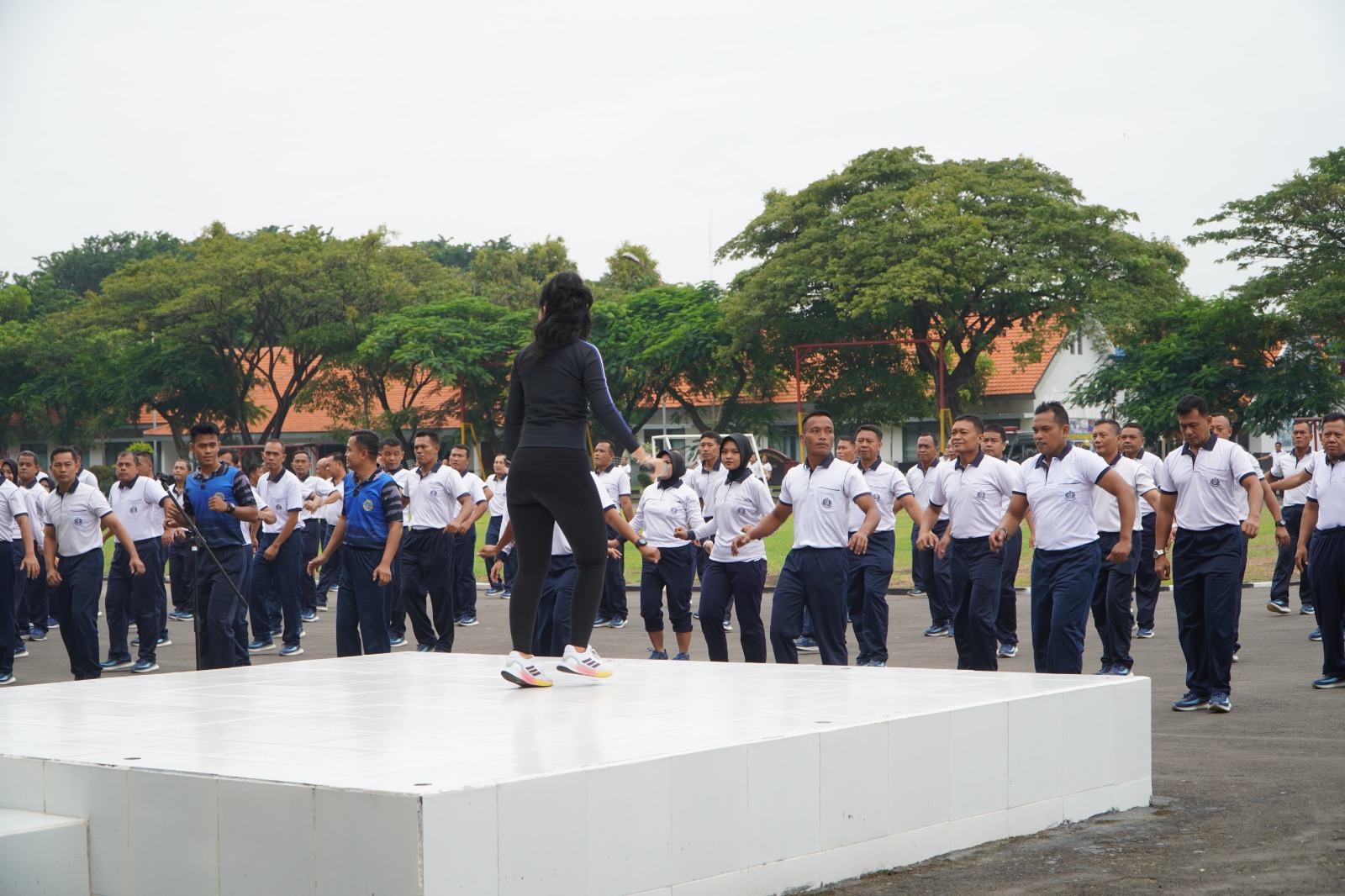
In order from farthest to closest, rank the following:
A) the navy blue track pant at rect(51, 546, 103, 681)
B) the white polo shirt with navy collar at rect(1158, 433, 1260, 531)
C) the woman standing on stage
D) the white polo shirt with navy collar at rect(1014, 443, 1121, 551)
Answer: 1. the navy blue track pant at rect(51, 546, 103, 681)
2. the white polo shirt with navy collar at rect(1158, 433, 1260, 531)
3. the white polo shirt with navy collar at rect(1014, 443, 1121, 551)
4. the woman standing on stage

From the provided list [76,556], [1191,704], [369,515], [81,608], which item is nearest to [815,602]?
[1191,704]

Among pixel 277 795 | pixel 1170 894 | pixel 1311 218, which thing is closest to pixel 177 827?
pixel 277 795

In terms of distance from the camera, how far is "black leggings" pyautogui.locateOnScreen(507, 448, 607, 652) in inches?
261

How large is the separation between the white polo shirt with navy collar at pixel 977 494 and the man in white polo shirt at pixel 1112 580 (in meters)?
0.72

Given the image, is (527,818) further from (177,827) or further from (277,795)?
(177,827)

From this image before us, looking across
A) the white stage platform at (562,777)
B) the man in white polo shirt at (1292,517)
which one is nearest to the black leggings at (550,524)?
the white stage platform at (562,777)

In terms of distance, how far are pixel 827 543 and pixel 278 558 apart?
699 centimetres

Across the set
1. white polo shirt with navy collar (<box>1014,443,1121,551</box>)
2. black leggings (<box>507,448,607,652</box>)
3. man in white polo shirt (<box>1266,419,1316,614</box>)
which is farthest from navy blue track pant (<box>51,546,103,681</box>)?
man in white polo shirt (<box>1266,419,1316,614</box>)

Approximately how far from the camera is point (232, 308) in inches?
1880

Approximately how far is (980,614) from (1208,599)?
1452 mm

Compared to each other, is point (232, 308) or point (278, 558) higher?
point (232, 308)

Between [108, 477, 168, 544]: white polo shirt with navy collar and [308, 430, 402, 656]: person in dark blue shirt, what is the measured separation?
339cm

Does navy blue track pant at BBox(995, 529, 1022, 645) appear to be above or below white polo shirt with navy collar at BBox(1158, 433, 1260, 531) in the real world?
below

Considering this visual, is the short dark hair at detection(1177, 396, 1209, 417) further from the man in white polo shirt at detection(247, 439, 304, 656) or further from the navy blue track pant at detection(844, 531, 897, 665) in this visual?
the man in white polo shirt at detection(247, 439, 304, 656)
